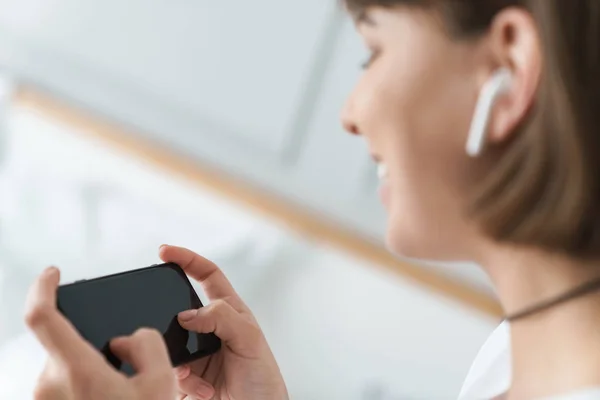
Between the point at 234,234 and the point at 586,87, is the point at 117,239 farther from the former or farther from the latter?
the point at 586,87

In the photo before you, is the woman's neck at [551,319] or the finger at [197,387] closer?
the woman's neck at [551,319]

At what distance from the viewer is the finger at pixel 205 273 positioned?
61 centimetres

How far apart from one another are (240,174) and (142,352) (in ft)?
2.88

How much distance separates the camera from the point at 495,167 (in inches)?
16.4

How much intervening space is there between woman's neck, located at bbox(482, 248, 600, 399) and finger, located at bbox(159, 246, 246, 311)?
250 millimetres

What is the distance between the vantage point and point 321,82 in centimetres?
126

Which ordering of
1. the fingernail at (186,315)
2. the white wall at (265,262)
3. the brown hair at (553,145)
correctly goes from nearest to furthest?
the brown hair at (553,145) < the fingernail at (186,315) < the white wall at (265,262)

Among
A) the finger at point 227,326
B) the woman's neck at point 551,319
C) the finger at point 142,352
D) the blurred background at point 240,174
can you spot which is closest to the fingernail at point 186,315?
the finger at point 227,326

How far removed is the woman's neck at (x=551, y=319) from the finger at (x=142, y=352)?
0.22 meters

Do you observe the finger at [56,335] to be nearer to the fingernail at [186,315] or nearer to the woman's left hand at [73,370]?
the woman's left hand at [73,370]

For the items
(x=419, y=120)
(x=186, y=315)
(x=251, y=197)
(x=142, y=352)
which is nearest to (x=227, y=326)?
(x=186, y=315)

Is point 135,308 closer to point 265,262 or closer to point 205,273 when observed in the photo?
point 205,273

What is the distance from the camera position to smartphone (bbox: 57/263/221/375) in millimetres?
473

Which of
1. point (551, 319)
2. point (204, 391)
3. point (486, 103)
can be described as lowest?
point (204, 391)
